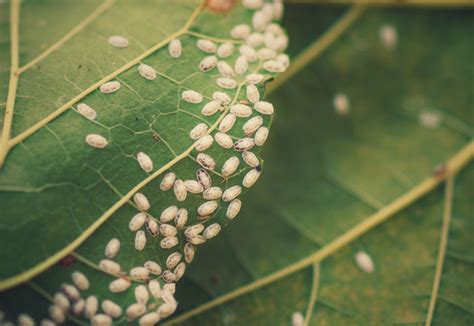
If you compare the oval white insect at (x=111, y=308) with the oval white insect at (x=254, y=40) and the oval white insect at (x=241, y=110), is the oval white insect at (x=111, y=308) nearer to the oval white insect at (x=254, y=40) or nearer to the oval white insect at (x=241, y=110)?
the oval white insect at (x=241, y=110)

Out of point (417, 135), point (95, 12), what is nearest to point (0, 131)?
point (95, 12)

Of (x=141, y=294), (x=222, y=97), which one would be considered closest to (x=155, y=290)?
(x=141, y=294)

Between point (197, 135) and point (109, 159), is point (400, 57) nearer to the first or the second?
point (197, 135)

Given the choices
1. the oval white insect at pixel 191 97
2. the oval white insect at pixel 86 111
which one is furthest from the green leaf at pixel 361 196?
the oval white insect at pixel 86 111

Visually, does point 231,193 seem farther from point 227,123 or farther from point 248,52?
point 248,52

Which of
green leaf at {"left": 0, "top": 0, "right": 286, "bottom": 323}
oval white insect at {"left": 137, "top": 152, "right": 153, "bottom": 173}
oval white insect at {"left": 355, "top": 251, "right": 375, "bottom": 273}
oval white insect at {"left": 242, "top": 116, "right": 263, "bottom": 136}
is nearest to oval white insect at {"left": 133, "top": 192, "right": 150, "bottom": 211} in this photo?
green leaf at {"left": 0, "top": 0, "right": 286, "bottom": 323}

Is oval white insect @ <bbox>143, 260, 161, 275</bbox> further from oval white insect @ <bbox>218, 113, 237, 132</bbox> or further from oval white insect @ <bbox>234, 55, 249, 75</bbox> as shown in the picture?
oval white insect @ <bbox>234, 55, 249, 75</bbox>

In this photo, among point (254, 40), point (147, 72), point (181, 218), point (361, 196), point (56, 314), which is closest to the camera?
point (56, 314)
